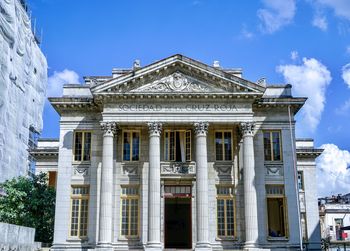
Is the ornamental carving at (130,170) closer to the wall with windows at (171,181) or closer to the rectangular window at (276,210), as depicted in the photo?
the wall with windows at (171,181)

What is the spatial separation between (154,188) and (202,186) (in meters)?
3.36

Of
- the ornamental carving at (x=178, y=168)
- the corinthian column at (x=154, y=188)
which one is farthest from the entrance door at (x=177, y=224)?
the corinthian column at (x=154, y=188)

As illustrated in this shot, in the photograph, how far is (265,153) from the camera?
119 ft

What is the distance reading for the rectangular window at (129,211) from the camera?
34.2 meters

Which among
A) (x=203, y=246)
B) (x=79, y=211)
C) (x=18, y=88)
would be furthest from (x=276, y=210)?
(x=18, y=88)

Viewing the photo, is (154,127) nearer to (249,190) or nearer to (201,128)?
(201,128)

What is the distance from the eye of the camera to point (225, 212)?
3444 cm

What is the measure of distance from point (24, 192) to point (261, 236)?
66.4ft

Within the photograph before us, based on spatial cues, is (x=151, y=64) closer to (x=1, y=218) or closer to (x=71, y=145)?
(x=71, y=145)

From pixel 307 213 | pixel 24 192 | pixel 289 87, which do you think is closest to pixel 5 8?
pixel 24 192

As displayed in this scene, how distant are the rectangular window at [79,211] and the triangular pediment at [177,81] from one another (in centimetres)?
754

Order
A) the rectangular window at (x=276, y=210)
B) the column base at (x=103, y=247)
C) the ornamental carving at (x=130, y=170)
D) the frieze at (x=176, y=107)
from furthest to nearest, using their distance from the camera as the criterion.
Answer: the ornamental carving at (x=130, y=170), the rectangular window at (x=276, y=210), the frieze at (x=176, y=107), the column base at (x=103, y=247)

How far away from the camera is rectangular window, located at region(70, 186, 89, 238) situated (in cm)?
3469

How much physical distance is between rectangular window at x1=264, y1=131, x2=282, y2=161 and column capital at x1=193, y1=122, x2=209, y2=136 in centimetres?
520
